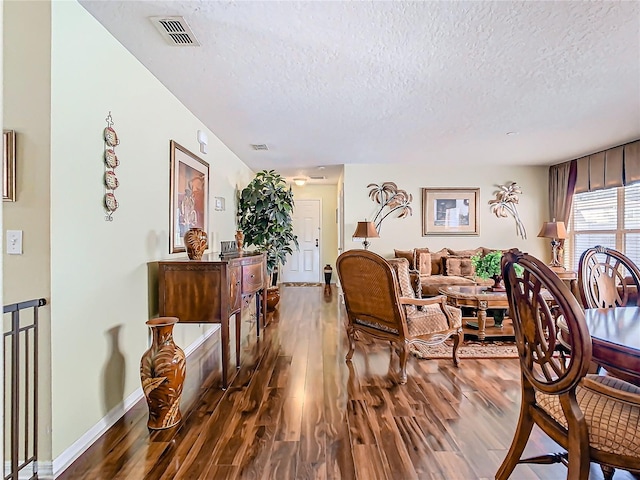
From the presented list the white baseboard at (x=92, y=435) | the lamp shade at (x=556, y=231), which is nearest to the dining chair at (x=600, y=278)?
the white baseboard at (x=92, y=435)

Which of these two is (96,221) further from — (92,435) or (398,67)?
(398,67)

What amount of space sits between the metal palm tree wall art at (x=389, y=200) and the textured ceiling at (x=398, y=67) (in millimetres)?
1802

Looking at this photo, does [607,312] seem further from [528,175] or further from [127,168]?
[528,175]

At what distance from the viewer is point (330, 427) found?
87.1 inches

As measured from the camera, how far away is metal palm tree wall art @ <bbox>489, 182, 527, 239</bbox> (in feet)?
21.1

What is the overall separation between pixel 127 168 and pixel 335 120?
2.14 metres

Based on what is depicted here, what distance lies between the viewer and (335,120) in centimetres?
387

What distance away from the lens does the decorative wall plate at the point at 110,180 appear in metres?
2.19

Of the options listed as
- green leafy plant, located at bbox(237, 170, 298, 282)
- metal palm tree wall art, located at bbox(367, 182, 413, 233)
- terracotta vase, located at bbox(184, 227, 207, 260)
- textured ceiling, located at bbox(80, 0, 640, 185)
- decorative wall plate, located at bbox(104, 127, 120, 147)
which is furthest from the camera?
metal palm tree wall art, located at bbox(367, 182, 413, 233)

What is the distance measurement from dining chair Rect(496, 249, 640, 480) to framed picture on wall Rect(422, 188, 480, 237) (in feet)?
16.4

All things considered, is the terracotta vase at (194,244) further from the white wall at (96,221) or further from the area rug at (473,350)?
the area rug at (473,350)

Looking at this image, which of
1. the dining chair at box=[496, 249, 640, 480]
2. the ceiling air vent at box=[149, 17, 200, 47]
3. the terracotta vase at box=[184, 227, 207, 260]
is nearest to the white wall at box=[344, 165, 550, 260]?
the terracotta vase at box=[184, 227, 207, 260]

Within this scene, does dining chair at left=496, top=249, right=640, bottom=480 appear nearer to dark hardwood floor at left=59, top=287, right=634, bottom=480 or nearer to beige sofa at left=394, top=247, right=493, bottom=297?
dark hardwood floor at left=59, top=287, right=634, bottom=480

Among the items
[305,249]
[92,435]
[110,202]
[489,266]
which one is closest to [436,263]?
[489,266]
